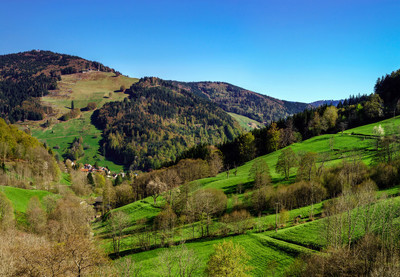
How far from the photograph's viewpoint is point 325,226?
133 feet

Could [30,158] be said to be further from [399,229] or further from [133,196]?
[399,229]

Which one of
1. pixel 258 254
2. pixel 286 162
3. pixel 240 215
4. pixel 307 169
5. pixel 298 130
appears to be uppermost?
pixel 298 130

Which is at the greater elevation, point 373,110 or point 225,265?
point 373,110

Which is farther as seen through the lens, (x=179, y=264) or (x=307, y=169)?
(x=307, y=169)

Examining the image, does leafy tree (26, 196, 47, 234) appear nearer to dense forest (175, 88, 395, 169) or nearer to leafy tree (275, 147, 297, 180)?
leafy tree (275, 147, 297, 180)

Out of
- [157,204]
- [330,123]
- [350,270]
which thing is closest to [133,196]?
[157,204]

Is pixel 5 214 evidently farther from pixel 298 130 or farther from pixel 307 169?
pixel 298 130

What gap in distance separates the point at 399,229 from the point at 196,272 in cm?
3443

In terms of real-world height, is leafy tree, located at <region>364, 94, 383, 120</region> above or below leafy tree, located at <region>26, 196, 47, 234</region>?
above

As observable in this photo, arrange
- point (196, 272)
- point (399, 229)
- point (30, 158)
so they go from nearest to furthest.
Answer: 1. point (399, 229)
2. point (196, 272)
3. point (30, 158)

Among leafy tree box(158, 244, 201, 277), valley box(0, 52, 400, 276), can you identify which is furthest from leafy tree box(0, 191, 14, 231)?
leafy tree box(158, 244, 201, 277)

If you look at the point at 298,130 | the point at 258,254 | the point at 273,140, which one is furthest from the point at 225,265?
the point at 298,130

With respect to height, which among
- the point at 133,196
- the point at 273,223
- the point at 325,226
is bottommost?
the point at 133,196

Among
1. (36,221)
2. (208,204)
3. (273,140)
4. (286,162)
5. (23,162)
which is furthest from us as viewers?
(273,140)
